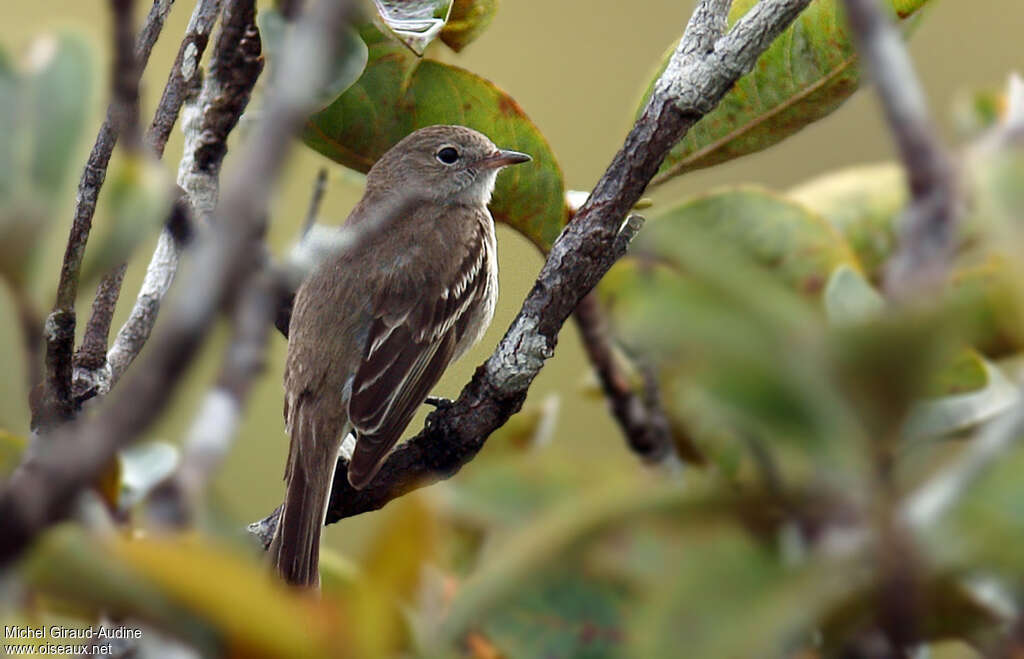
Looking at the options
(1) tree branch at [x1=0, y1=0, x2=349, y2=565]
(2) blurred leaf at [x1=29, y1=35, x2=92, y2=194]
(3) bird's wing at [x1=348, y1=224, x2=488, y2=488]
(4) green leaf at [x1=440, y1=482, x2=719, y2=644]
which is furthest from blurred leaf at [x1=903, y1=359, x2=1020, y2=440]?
(3) bird's wing at [x1=348, y1=224, x2=488, y2=488]

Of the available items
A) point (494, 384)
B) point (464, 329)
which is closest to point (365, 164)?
point (494, 384)

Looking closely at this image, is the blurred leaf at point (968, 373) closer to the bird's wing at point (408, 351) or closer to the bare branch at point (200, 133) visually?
the bare branch at point (200, 133)

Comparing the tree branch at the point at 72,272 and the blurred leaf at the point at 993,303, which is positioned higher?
the blurred leaf at the point at 993,303

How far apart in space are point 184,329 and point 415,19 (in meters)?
1.55

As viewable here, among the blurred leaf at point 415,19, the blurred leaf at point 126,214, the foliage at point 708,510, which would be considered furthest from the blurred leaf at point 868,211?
the blurred leaf at point 126,214

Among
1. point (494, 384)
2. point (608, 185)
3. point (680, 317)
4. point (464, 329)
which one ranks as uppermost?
point (680, 317)

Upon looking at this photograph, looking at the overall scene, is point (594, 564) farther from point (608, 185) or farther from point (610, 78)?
point (610, 78)

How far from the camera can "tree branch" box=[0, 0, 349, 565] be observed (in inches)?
18.9

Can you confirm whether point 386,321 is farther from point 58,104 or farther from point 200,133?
point 58,104

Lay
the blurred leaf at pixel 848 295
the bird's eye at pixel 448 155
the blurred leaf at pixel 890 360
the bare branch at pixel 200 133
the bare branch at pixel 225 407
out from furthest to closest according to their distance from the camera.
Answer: the bird's eye at pixel 448 155, the bare branch at pixel 200 133, the blurred leaf at pixel 848 295, the bare branch at pixel 225 407, the blurred leaf at pixel 890 360

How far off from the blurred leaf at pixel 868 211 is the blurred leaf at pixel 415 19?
0.66 metres

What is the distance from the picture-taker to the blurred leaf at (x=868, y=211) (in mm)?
1692

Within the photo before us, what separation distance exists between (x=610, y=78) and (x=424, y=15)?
334cm

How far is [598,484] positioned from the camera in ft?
2.16
